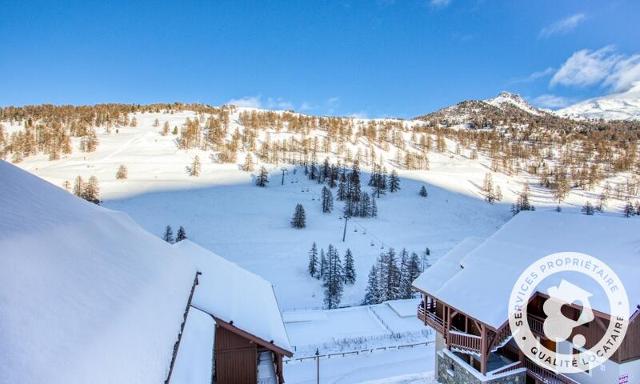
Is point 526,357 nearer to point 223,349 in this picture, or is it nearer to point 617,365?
point 617,365

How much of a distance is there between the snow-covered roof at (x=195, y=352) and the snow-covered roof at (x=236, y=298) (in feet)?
2.48

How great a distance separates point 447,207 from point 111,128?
97630 mm

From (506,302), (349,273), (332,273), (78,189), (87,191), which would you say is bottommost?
(349,273)

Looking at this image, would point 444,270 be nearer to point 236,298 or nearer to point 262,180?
point 236,298

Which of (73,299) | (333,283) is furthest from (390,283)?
(73,299)

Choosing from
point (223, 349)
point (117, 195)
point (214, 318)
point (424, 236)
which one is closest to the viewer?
point (214, 318)

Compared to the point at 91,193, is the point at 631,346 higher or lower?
lower

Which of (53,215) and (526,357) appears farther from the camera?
(526,357)

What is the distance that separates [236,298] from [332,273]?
961 inches

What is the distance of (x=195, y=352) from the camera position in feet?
25.2

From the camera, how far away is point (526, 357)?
13.0 m

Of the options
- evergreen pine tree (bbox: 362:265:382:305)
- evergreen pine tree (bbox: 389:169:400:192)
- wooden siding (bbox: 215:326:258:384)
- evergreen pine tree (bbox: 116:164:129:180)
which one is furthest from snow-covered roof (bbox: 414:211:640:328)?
evergreen pine tree (bbox: 116:164:129:180)

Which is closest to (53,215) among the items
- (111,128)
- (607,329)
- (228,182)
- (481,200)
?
(607,329)

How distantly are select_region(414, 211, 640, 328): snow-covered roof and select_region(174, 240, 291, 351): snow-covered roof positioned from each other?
263 inches
